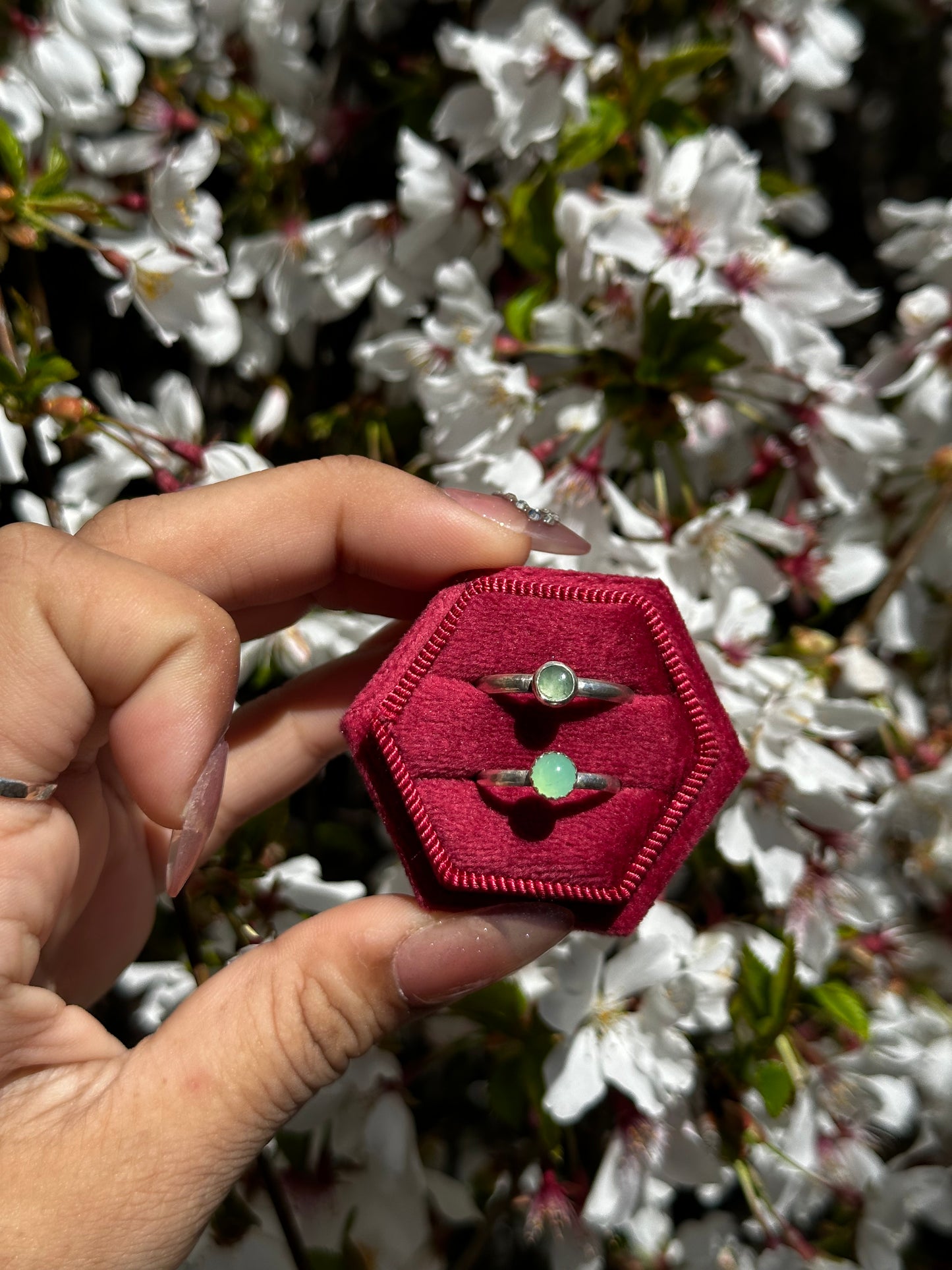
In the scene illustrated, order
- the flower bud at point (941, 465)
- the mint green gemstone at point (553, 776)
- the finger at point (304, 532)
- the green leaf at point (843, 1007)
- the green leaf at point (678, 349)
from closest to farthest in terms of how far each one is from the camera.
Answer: the mint green gemstone at point (553, 776)
the finger at point (304, 532)
the green leaf at point (678, 349)
the green leaf at point (843, 1007)
the flower bud at point (941, 465)

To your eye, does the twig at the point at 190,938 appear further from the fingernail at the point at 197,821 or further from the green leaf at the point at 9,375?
the green leaf at the point at 9,375

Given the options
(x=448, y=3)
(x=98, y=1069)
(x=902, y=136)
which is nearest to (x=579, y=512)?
Result: (x=98, y=1069)

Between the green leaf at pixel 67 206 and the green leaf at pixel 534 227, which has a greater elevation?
the green leaf at pixel 67 206

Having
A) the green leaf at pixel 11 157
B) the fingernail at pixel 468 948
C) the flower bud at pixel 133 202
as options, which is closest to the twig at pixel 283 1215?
the fingernail at pixel 468 948

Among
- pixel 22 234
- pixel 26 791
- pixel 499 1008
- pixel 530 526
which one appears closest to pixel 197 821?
pixel 26 791

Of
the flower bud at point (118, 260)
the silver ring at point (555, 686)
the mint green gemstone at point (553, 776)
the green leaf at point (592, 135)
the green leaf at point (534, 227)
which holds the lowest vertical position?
the mint green gemstone at point (553, 776)

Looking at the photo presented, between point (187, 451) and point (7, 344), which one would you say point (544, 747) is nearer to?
point (187, 451)

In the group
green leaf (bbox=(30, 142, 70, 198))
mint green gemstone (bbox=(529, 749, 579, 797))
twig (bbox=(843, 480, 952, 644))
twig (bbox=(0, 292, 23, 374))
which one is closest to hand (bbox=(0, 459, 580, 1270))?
mint green gemstone (bbox=(529, 749, 579, 797))

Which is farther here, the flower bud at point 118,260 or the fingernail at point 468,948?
the flower bud at point 118,260

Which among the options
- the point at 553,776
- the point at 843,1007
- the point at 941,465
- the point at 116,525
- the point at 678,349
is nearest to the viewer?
the point at 553,776
